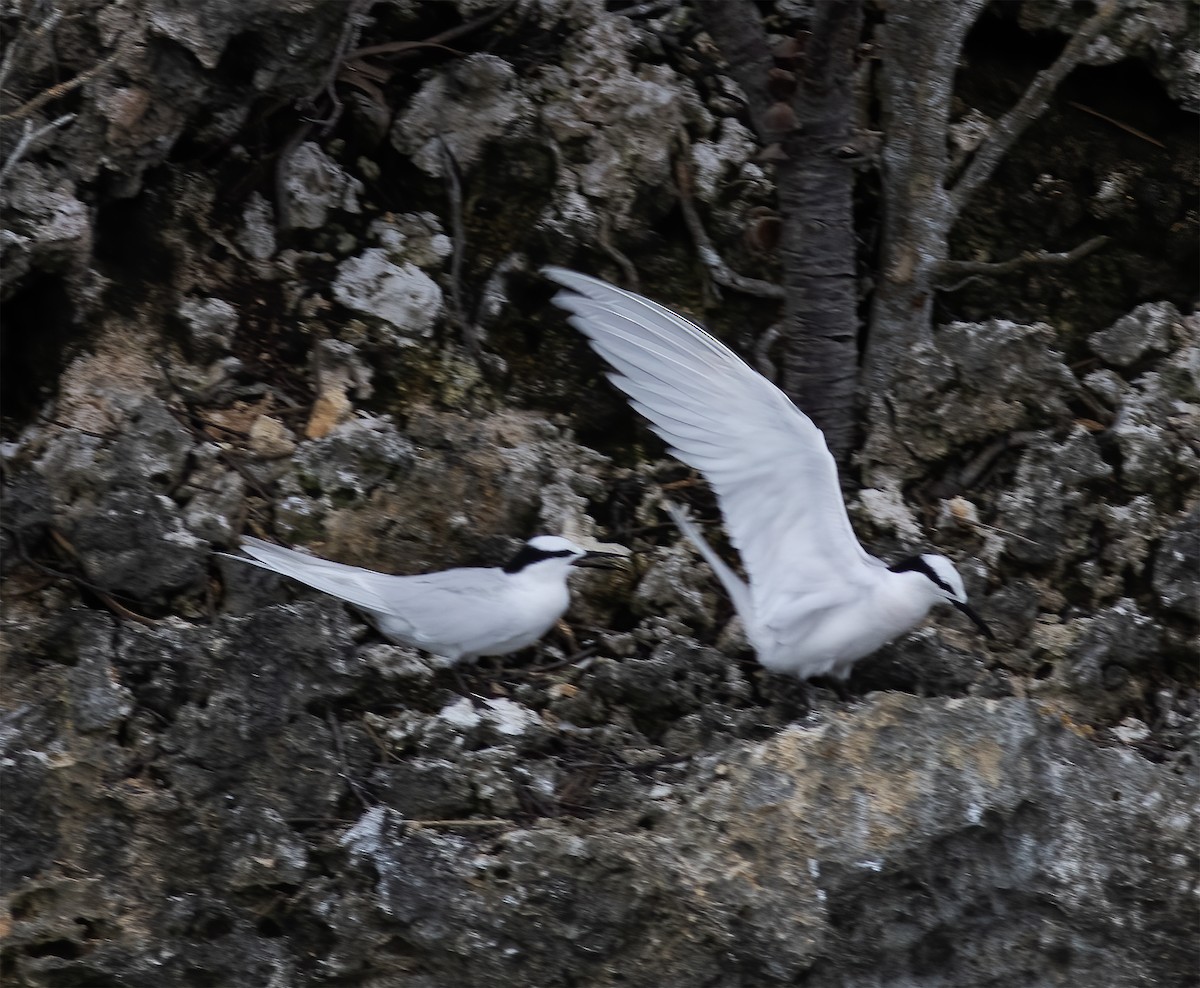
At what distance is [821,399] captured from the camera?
12.1ft

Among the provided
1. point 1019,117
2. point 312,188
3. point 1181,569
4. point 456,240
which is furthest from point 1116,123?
point 312,188

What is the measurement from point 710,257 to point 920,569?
1262 millimetres

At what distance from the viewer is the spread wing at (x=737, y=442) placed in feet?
10.5

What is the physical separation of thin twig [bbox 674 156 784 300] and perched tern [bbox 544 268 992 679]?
2.56 ft

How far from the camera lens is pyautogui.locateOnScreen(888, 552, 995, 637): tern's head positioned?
10.5ft

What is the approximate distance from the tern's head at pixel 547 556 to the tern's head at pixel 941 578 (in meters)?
0.79

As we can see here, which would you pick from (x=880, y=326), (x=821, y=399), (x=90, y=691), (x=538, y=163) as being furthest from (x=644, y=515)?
(x=90, y=691)

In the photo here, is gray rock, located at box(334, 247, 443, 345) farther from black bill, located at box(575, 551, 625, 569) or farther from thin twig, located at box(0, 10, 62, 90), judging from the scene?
thin twig, located at box(0, 10, 62, 90)

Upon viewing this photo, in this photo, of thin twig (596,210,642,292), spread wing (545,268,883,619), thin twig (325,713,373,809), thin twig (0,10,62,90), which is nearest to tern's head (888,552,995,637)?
spread wing (545,268,883,619)

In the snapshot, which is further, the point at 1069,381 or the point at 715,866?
the point at 1069,381

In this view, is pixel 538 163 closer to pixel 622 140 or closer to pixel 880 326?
pixel 622 140

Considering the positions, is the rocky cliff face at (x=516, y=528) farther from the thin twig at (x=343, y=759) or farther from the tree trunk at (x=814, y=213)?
the tree trunk at (x=814, y=213)

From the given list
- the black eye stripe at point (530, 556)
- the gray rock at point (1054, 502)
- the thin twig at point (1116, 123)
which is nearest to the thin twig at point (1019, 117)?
the thin twig at point (1116, 123)

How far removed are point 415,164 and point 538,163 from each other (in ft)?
1.19
